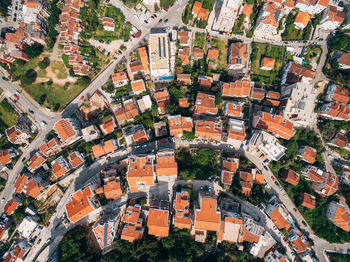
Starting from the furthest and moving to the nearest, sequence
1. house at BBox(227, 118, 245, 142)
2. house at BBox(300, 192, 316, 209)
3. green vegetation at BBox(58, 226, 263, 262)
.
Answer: house at BBox(300, 192, 316, 209) → house at BBox(227, 118, 245, 142) → green vegetation at BBox(58, 226, 263, 262)

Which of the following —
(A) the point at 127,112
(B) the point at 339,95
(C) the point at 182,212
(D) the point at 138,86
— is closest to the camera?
(C) the point at 182,212

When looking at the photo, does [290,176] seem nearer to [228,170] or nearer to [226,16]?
[228,170]

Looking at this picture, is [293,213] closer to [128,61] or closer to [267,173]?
[267,173]

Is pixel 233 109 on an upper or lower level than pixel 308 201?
upper

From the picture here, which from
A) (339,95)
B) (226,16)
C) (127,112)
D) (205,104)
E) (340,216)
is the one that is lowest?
(340,216)

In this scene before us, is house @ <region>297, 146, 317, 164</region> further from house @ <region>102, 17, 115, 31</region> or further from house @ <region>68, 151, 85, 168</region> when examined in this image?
house @ <region>102, 17, 115, 31</region>

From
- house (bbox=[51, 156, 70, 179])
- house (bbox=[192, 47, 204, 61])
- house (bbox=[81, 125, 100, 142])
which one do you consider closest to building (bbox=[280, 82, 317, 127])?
house (bbox=[192, 47, 204, 61])

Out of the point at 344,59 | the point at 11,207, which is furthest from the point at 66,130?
the point at 344,59
